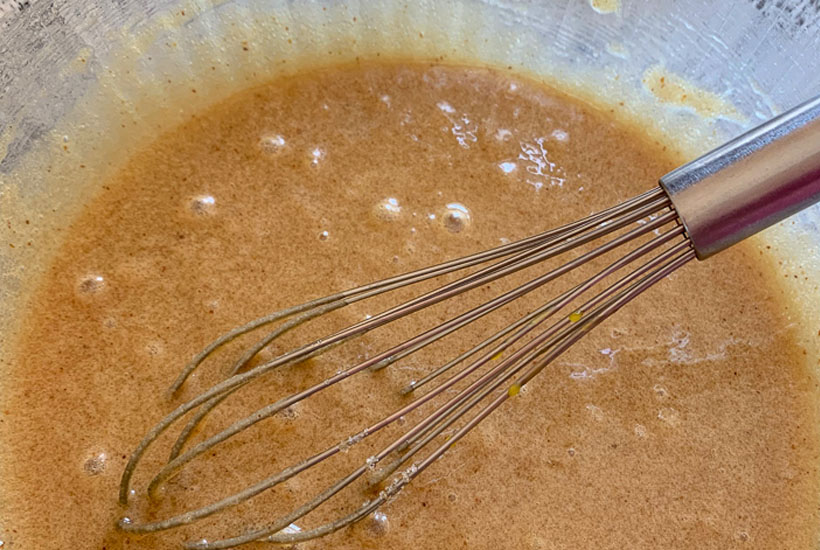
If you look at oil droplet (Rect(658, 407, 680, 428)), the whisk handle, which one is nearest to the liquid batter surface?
oil droplet (Rect(658, 407, 680, 428))

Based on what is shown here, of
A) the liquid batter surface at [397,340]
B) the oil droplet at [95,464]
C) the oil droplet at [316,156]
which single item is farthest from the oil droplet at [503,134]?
the oil droplet at [95,464]

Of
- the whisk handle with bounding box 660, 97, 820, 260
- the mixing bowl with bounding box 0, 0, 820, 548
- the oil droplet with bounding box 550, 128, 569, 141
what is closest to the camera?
the whisk handle with bounding box 660, 97, 820, 260

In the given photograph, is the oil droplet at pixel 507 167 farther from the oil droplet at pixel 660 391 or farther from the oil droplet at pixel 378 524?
the oil droplet at pixel 378 524

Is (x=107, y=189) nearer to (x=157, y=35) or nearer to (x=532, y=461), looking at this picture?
(x=157, y=35)

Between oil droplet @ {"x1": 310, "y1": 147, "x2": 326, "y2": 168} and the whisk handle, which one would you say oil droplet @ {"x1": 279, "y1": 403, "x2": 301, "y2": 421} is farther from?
the whisk handle

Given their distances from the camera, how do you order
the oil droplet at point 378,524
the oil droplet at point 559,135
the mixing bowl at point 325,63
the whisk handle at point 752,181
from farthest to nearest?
the oil droplet at point 559,135 < the mixing bowl at point 325,63 < the oil droplet at point 378,524 < the whisk handle at point 752,181

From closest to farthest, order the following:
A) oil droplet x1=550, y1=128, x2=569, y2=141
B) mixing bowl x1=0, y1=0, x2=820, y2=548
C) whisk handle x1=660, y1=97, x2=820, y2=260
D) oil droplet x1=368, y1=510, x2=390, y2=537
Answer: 1. whisk handle x1=660, y1=97, x2=820, y2=260
2. oil droplet x1=368, y1=510, x2=390, y2=537
3. mixing bowl x1=0, y1=0, x2=820, y2=548
4. oil droplet x1=550, y1=128, x2=569, y2=141
